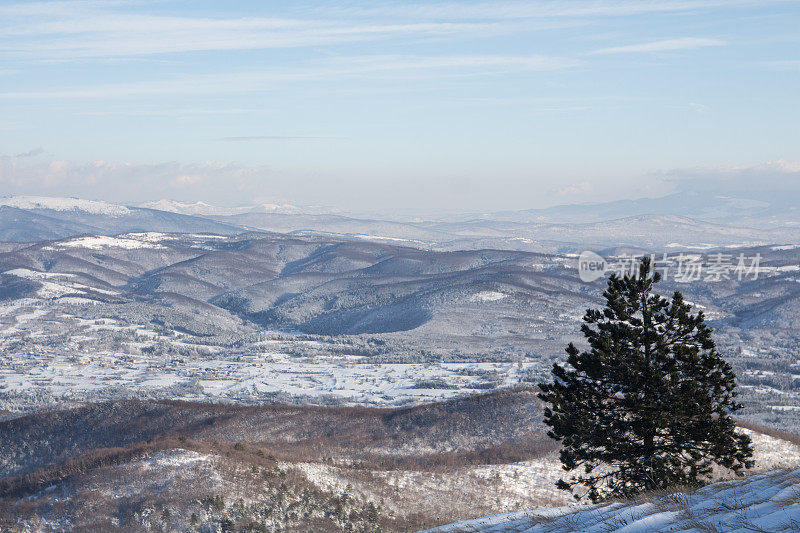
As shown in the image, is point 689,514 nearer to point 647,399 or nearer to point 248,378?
point 647,399

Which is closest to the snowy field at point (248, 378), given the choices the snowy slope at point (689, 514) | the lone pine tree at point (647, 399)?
the lone pine tree at point (647, 399)

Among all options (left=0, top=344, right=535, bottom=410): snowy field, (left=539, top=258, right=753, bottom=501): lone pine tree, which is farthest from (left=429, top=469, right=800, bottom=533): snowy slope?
(left=0, top=344, right=535, bottom=410): snowy field

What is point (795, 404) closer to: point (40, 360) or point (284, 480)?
point (284, 480)

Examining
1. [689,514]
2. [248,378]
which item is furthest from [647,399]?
[248,378]

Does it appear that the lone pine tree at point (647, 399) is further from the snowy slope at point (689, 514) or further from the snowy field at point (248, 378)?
the snowy field at point (248, 378)

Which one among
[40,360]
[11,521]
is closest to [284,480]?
[11,521]

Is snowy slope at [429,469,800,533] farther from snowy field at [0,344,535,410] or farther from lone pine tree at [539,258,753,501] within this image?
snowy field at [0,344,535,410]
